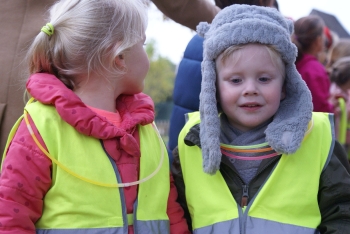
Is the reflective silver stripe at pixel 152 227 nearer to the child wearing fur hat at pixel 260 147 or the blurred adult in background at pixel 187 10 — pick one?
the child wearing fur hat at pixel 260 147

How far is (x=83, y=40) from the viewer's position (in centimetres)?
235

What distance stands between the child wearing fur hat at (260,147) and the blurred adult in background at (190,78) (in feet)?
2.41

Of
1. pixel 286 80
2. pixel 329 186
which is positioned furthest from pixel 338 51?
pixel 329 186

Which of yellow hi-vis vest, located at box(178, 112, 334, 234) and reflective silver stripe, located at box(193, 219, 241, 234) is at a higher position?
yellow hi-vis vest, located at box(178, 112, 334, 234)

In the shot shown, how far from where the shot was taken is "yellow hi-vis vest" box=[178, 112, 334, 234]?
2.35 meters

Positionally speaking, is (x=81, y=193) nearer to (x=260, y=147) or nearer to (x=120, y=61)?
(x=120, y=61)

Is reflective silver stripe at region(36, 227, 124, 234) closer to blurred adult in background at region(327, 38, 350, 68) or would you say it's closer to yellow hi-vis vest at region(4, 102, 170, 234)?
yellow hi-vis vest at region(4, 102, 170, 234)

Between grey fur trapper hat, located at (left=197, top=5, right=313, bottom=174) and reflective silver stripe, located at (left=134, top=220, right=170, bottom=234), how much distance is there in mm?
309

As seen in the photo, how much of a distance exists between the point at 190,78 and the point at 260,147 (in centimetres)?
100

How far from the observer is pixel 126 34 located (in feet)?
7.95

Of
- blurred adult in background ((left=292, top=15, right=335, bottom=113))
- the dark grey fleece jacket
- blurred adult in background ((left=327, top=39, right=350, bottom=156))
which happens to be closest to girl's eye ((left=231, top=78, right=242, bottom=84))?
the dark grey fleece jacket

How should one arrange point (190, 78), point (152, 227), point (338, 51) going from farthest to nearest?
point (338, 51)
point (190, 78)
point (152, 227)

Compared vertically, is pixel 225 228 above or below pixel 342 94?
below

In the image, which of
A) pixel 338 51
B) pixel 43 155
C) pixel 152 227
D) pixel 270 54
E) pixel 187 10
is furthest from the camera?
pixel 338 51
